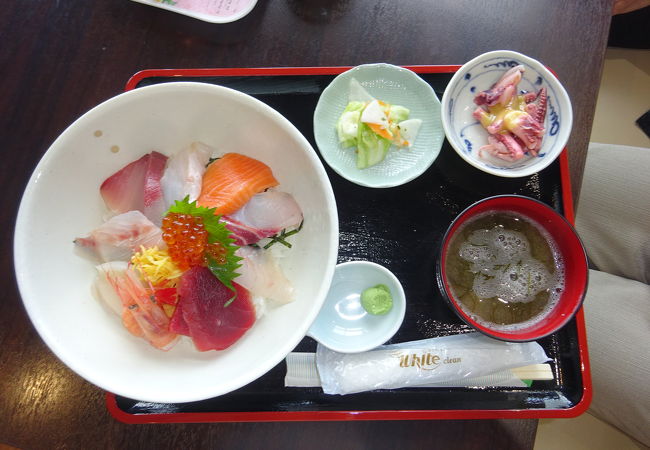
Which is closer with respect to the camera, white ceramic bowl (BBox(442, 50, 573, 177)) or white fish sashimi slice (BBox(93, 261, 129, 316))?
white fish sashimi slice (BBox(93, 261, 129, 316))

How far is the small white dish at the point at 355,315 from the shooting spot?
4.46 ft

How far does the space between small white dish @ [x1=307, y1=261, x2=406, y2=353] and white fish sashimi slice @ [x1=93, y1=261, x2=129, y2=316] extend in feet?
1.74

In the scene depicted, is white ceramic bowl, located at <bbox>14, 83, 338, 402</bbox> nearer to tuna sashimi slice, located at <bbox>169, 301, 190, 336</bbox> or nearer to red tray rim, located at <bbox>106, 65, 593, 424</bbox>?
tuna sashimi slice, located at <bbox>169, 301, 190, 336</bbox>

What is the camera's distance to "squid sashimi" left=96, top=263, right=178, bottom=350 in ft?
3.79

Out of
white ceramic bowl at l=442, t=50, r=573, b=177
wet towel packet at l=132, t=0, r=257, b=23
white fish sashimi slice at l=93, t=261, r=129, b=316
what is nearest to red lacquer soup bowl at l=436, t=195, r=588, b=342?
white ceramic bowl at l=442, t=50, r=573, b=177

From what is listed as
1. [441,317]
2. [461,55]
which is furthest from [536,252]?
[461,55]

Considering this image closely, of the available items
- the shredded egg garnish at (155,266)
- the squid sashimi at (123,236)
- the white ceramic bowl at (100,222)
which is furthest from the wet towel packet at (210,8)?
the shredded egg garnish at (155,266)

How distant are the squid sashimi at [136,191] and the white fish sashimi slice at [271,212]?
0.21 m

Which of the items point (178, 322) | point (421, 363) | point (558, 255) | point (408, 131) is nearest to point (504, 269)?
point (558, 255)

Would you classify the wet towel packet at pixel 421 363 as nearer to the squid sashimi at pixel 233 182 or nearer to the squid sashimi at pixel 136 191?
the squid sashimi at pixel 233 182

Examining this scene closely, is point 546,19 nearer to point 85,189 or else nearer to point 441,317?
point 441,317

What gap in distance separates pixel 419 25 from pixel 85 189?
1.19 m

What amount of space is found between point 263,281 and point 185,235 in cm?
24

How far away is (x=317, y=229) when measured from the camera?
1.17 m
